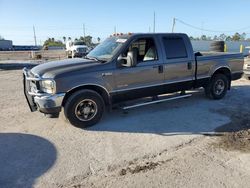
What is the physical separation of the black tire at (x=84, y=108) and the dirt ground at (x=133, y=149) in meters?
0.20

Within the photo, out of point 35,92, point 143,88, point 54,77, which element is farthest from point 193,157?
point 35,92

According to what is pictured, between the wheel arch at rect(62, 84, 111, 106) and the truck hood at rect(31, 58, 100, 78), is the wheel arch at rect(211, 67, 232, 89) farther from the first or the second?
the truck hood at rect(31, 58, 100, 78)

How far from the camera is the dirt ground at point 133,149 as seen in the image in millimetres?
3314

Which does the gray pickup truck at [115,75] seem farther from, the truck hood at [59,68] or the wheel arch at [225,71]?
the wheel arch at [225,71]

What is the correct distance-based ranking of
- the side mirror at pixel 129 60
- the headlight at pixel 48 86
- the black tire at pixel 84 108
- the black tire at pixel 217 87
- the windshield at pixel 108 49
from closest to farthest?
1. the headlight at pixel 48 86
2. the black tire at pixel 84 108
3. the side mirror at pixel 129 60
4. the windshield at pixel 108 49
5. the black tire at pixel 217 87

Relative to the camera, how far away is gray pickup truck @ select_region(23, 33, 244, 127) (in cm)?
479

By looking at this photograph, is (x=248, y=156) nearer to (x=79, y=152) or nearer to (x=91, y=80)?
(x=79, y=152)

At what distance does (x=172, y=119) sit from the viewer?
18.3ft

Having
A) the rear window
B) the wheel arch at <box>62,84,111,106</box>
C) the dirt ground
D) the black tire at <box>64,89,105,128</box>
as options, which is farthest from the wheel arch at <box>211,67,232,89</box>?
the black tire at <box>64,89,105,128</box>

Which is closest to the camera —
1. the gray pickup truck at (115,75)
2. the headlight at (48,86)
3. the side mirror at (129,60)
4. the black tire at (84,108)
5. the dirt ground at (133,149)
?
the dirt ground at (133,149)

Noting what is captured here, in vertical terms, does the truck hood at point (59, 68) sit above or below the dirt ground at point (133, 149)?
above

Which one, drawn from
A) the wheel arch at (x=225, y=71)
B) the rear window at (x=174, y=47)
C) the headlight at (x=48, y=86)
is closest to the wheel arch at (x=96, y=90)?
the headlight at (x=48, y=86)

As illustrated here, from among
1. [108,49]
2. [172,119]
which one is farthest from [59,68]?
[172,119]

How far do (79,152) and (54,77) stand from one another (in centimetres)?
153
